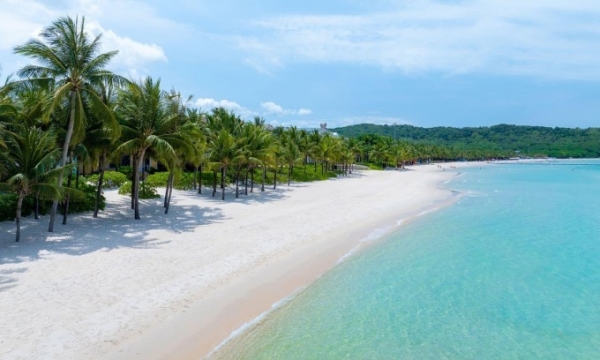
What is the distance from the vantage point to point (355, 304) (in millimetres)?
10297

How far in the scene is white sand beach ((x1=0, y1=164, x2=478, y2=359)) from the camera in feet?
24.5

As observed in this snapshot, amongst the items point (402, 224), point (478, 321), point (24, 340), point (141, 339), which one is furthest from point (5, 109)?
point (402, 224)

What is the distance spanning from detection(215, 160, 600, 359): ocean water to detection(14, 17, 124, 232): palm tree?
1094cm

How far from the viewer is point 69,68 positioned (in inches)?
611

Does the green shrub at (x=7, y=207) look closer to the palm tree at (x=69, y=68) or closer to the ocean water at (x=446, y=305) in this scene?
the palm tree at (x=69, y=68)

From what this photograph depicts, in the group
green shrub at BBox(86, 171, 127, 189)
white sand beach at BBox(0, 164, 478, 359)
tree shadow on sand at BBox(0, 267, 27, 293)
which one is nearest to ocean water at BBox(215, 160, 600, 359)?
white sand beach at BBox(0, 164, 478, 359)

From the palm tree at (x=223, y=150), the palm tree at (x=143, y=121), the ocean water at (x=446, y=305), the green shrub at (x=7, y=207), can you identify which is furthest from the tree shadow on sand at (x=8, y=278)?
the palm tree at (x=223, y=150)

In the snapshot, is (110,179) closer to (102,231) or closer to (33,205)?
(33,205)

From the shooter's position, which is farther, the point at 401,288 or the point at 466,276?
the point at 466,276

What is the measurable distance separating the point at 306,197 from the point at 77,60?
17.5 metres

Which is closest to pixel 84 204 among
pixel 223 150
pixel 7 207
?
pixel 7 207

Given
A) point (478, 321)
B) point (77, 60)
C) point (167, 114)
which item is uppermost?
point (77, 60)

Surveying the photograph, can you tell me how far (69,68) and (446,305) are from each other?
15.2 meters

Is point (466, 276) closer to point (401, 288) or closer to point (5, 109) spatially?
point (401, 288)
